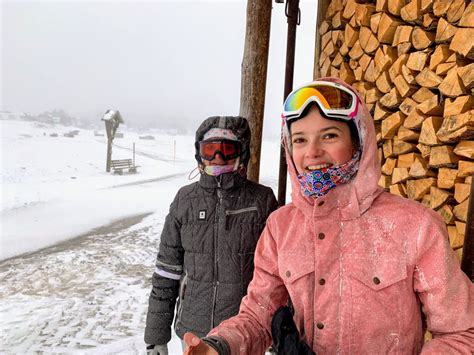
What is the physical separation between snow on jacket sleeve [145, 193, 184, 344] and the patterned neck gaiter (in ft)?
3.01

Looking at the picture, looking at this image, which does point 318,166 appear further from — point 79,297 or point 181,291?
point 79,297

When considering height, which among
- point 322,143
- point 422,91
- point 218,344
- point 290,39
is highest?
point 290,39

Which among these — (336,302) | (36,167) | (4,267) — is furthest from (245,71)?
(36,167)

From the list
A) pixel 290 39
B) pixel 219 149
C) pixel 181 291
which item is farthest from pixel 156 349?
pixel 290 39

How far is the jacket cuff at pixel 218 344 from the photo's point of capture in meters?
1.14

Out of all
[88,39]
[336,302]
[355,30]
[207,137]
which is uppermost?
[88,39]

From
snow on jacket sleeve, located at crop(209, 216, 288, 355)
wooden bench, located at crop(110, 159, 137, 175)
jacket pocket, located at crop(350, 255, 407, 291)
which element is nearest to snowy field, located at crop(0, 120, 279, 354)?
wooden bench, located at crop(110, 159, 137, 175)

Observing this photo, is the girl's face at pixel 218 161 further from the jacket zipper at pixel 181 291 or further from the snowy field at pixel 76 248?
the snowy field at pixel 76 248

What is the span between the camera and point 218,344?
115cm

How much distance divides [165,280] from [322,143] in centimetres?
117

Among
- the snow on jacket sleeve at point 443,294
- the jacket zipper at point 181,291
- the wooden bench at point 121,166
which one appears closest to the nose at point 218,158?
the jacket zipper at point 181,291

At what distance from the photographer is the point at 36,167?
1362 cm

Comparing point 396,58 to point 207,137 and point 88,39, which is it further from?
point 88,39

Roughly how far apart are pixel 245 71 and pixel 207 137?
1731 mm
